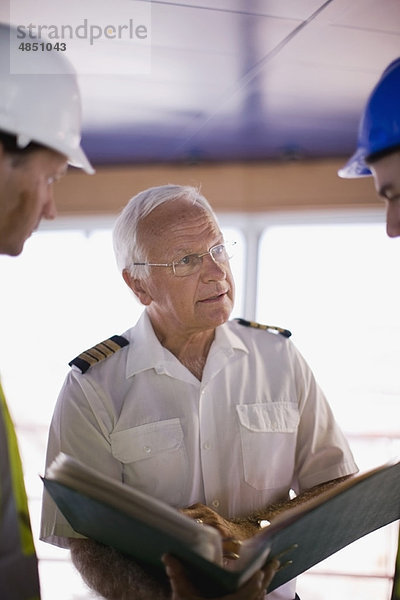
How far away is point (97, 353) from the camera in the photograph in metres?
1.93

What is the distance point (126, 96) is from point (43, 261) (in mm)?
2613

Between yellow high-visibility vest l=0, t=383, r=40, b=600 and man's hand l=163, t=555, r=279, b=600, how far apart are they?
308mm

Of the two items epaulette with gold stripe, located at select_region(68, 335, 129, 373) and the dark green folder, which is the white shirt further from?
the dark green folder

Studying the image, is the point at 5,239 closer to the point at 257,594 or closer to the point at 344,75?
the point at 257,594

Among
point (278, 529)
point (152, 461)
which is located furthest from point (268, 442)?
point (278, 529)

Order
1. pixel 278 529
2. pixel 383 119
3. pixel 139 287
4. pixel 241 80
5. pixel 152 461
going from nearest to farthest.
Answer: pixel 278 529 → pixel 383 119 → pixel 152 461 → pixel 139 287 → pixel 241 80

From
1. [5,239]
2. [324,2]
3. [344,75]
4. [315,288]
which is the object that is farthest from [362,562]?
→ [5,239]

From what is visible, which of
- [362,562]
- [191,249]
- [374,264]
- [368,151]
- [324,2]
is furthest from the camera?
[374,264]

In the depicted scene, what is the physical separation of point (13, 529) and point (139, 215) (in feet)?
3.33

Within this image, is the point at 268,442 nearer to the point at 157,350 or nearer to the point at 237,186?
the point at 157,350

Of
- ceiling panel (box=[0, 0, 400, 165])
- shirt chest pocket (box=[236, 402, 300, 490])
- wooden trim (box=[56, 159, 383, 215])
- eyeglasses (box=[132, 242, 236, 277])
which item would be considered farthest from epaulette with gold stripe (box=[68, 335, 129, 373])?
wooden trim (box=[56, 159, 383, 215])

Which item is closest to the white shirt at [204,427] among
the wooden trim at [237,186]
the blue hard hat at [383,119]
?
the blue hard hat at [383,119]

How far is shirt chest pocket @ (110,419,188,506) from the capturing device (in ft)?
5.92

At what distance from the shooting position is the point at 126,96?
362 centimetres
